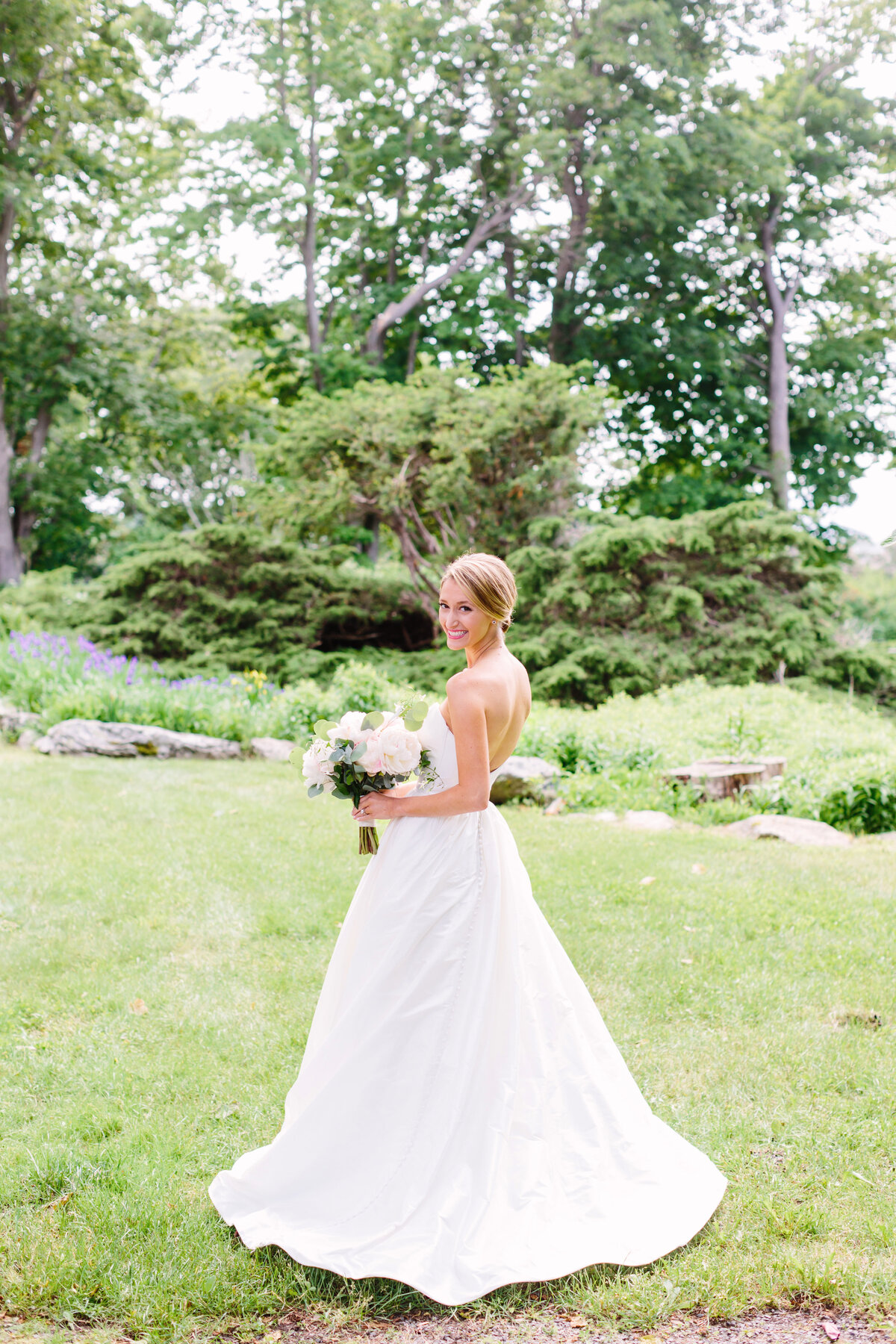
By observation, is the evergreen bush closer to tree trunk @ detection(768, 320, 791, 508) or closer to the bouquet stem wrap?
tree trunk @ detection(768, 320, 791, 508)

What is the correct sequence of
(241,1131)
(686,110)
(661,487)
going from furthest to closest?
(661,487) < (686,110) < (241,1131)

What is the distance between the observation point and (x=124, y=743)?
10.5 m

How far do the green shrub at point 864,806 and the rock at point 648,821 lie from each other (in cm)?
133

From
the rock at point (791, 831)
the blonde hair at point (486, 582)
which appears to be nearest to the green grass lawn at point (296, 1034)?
the rock at point (791, 831)

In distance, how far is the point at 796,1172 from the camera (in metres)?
3.40

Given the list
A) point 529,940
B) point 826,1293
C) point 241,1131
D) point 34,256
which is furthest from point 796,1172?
point 34,256

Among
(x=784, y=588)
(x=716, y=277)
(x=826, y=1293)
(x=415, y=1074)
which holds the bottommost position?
(x=826, y=1293)

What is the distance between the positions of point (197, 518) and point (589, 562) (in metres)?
18.7

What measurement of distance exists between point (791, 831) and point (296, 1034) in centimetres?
473

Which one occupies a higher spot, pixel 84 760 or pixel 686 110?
pixel 686 110

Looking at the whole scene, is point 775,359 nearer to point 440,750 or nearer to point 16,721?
point 16,721

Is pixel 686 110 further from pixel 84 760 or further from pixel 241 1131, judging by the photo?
pixel 241 1131

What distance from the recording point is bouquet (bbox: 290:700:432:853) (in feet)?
9.73

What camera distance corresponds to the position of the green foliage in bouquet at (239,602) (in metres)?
15.5
